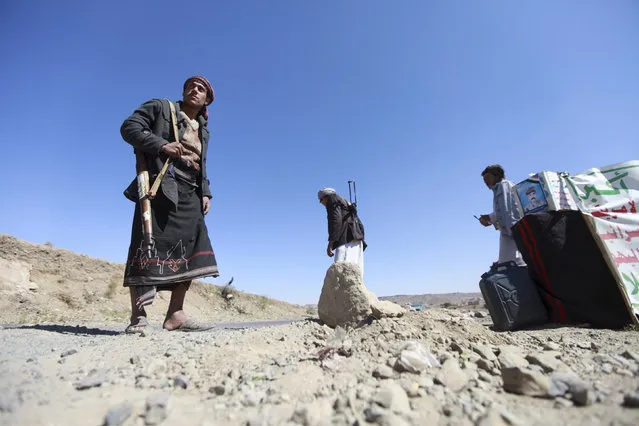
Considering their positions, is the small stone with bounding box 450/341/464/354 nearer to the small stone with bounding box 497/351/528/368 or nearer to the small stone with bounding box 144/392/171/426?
the small stone with bounding box 497/351/528/368

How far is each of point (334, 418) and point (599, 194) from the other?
3568mm

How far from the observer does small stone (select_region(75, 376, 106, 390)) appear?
1.22 m

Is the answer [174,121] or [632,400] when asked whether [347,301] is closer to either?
[632,400]

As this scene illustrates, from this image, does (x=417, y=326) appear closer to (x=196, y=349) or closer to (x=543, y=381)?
(x=543, y=381)

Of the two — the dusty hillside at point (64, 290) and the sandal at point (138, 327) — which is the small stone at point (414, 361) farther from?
the dusty hillside at point (64, 290)

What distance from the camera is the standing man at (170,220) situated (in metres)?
2.56

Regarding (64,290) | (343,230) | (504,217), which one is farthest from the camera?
(64,290)

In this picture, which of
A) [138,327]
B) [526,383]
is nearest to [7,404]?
[138,327]

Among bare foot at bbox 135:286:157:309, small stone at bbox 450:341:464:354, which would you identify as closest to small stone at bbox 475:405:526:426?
small stone at bbox 450:341:464:354

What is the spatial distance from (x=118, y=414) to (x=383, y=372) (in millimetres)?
1053

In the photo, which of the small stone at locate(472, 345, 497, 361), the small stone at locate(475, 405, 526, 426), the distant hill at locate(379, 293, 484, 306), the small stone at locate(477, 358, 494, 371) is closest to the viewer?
the small stone at locate(475, 405, 526, 426)

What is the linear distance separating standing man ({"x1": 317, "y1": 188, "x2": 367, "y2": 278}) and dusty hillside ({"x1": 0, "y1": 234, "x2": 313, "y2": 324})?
5184mm

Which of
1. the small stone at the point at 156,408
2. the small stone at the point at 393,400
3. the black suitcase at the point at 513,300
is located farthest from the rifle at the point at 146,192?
the black suitcase at the point at 513,300

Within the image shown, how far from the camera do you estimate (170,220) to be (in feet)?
9.05
